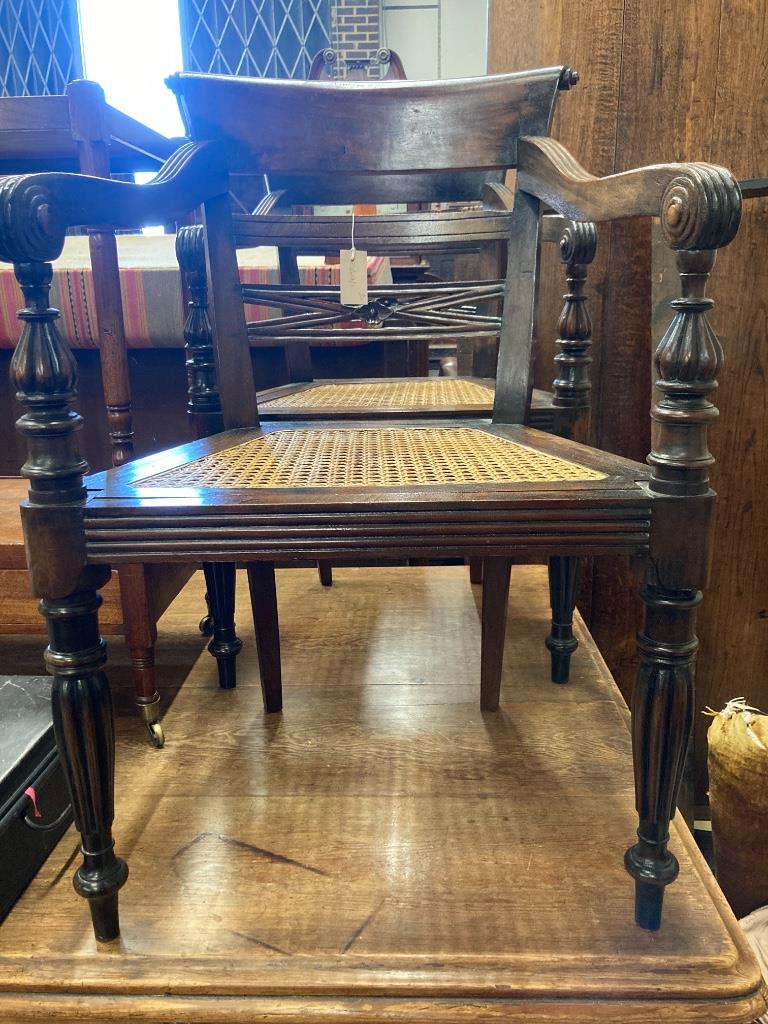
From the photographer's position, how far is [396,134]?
3.41 feet

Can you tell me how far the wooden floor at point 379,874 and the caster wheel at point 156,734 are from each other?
0.02 meters

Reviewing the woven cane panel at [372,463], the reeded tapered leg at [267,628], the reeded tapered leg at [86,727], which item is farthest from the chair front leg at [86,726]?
the reeded tapered leg at [267,628]

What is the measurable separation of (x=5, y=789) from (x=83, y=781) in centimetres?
22

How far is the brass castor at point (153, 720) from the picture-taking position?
1125 mm

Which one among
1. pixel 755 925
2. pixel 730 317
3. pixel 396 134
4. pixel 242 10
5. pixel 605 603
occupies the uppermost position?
pixel 242 10

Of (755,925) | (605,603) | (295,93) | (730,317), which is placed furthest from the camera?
(605,603)

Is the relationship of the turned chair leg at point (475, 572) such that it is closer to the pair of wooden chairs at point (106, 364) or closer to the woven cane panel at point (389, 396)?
the woven cane panel at point (389, 396)

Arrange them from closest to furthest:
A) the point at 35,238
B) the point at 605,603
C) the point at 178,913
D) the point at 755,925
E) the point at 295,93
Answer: the point at 35,238 → the point at 178,913 → the point at 295,93 → the point at 755,925 → the point at 605,603

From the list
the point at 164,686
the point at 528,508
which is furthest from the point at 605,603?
the point at 528,508

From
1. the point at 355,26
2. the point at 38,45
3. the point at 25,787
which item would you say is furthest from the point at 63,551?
the point at 38,45

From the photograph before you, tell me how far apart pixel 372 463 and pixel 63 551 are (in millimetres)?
328

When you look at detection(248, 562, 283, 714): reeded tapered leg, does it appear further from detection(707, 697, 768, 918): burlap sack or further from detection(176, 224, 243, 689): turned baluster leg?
detection(707, 697, 768, 918): burlap sack

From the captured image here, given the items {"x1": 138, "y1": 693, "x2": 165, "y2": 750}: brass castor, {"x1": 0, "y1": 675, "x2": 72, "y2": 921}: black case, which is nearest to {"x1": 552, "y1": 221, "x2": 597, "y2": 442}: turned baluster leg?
{"x1": 138, "y1": 693, "x2": 165, "y2": 750}: brass castor

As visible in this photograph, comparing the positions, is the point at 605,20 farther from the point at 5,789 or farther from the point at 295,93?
the point at 5,789
